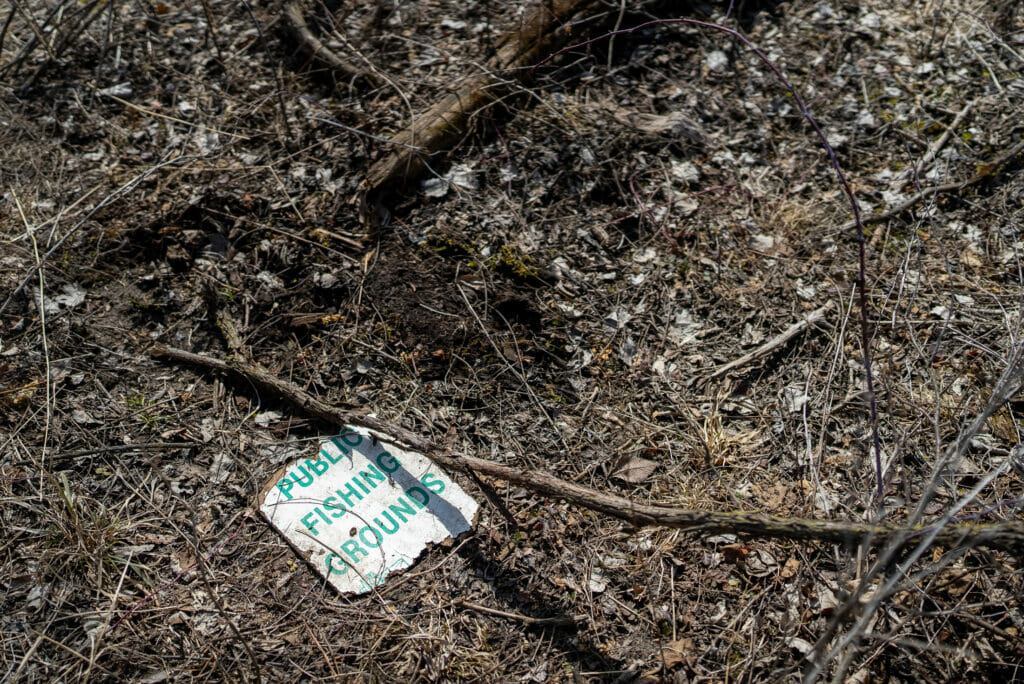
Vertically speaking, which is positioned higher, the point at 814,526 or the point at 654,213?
the point at 654,213

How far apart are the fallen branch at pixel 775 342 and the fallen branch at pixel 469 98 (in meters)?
1.67

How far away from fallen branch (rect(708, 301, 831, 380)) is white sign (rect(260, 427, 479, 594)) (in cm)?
120

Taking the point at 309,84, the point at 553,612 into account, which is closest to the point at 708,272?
the point at 553,612

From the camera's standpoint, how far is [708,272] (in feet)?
9.66

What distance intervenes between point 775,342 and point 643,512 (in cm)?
111

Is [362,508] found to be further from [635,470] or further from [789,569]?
[789,569]

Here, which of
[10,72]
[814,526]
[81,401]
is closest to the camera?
[814,526]

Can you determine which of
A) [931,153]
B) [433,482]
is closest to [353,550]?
[433,482]

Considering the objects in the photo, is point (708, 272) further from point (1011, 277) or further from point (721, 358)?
point (1011, 277)

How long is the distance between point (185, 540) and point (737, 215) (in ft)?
9.09

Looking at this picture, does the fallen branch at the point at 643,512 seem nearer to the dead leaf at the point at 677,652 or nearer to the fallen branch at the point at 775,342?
the dead leaf at the point at 677,652

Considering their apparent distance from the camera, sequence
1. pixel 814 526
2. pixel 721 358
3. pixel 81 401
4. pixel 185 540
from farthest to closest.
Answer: pixel 721 358, pixel 81 401, pixel 185 540, pixel 814 526

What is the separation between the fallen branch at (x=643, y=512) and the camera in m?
1.66

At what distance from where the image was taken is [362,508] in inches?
95.1
